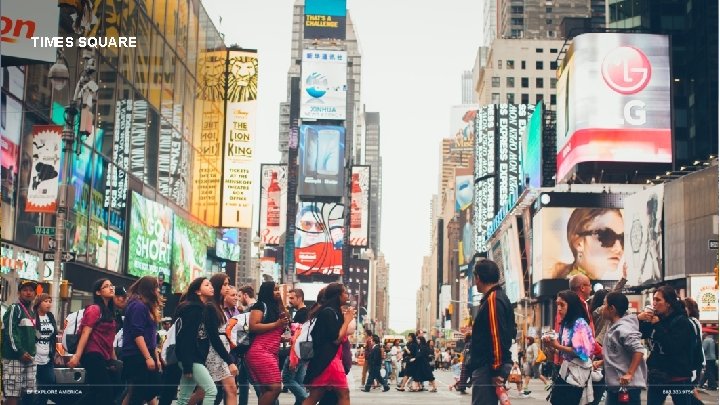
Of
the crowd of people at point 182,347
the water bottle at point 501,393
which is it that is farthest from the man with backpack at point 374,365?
the water bottle at point 501,393

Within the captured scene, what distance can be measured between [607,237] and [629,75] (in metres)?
11.2

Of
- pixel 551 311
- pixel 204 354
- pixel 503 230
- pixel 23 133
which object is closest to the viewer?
pixel 204 354

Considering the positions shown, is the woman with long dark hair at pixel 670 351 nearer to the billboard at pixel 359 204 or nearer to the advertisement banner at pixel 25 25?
the advertisement banner at pixel 25 25

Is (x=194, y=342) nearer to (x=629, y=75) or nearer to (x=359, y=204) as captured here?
(x=629, y=75)

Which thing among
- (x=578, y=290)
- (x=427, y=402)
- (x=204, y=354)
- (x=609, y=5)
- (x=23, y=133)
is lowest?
(x=427, y=402)

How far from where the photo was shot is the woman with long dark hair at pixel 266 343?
41.3ft

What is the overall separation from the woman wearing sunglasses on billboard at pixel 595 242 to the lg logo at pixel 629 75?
297 inches

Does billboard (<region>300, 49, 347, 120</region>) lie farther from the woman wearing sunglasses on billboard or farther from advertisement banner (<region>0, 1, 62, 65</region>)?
advertisement banner (<region>0, 1, 62, 65</region>)

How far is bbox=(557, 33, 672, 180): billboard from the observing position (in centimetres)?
7044

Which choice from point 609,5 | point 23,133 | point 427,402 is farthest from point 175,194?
point 609,5

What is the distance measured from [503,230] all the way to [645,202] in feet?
154

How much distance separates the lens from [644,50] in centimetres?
7275

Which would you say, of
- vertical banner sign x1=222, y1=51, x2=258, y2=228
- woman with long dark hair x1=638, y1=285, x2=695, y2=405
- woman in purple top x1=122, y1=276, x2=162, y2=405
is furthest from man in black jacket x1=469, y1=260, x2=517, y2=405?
vertical banner sign x1=222, y1=51, x2=258, y2=228

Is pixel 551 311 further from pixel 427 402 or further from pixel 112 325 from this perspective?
pixel 112 325
